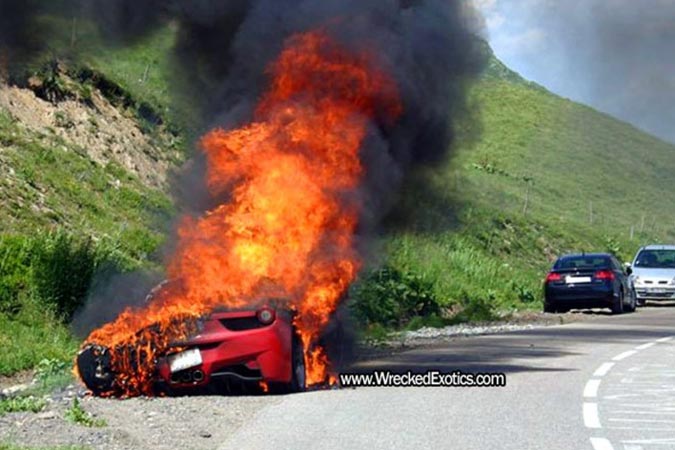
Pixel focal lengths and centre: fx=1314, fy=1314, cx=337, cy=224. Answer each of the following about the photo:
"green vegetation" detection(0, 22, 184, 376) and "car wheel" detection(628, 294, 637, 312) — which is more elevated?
"green vegetation" detection(0, 22, 184, 376)

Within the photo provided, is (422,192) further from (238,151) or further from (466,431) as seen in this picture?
(466,431)

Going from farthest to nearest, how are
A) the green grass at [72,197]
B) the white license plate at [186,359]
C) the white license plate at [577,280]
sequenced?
1. the white license plate at [577,280]
2. the green grass at [72,197]
3. the white license plate at [186,359]

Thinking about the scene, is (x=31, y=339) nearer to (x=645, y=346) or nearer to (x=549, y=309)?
(x=645, y=346)

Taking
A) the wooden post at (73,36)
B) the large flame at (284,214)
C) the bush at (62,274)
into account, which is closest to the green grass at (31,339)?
the bush at (62,274)

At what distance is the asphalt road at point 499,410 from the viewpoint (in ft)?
37.5

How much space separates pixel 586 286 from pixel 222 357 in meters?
22.3

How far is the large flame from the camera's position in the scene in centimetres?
1462

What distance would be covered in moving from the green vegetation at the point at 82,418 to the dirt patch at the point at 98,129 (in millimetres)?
21637

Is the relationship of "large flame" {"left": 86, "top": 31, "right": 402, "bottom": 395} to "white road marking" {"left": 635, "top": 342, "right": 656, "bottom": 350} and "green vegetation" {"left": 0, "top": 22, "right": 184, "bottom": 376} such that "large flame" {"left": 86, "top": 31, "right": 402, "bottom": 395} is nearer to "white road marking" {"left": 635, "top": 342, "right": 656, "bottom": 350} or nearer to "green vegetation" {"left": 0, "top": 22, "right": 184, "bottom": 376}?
"green vegetation" {"left": 0, "top": 22, "right": 184, "bottom": 376}

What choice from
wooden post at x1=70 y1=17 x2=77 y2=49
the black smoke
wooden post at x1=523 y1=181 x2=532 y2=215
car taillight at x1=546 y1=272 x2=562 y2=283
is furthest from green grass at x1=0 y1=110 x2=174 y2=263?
wooden post at x1=523 y1=181 x2=532 y2=215

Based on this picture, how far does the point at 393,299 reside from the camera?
104 feet

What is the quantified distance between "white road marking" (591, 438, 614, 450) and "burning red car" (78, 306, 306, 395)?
4.03 metres

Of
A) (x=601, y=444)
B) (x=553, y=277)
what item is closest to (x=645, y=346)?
(x=553, y=277)

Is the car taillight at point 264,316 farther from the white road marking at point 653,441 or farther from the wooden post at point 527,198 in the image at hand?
the wooden post at point 527,198
